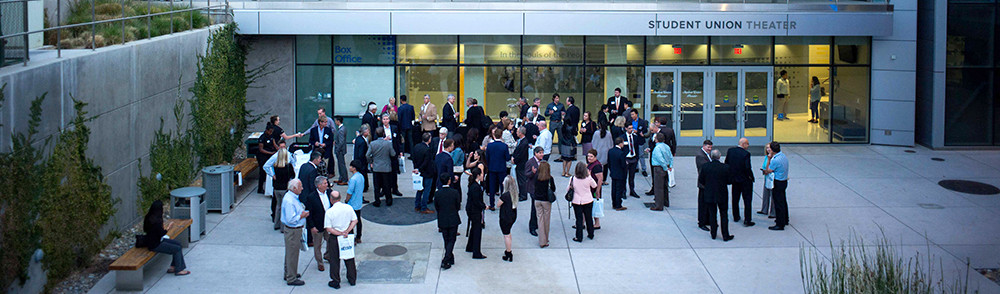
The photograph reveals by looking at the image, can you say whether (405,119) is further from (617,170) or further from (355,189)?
(355,189)

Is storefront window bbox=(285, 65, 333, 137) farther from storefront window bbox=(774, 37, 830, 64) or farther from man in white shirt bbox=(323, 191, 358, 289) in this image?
man in white shirt bbox=(323, 191, 358, 289)

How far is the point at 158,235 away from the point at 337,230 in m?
2.36

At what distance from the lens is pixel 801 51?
21.4 meters

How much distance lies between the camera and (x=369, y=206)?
49.4 ft

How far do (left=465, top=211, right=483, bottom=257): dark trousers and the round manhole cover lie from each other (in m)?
0.96

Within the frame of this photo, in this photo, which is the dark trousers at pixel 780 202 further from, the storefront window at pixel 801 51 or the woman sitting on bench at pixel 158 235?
the storefront window at pixel 801 51

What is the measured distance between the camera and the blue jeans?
572 inches

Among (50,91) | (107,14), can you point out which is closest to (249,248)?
A: (50,91)

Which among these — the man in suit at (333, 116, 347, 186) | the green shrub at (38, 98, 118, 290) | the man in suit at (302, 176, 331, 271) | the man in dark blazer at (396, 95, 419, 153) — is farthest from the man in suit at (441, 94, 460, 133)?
the green shrub at (38, 98, 118, 290)

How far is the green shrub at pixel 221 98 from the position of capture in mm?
16672

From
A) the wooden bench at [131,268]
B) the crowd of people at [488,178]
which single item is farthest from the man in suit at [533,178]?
the wooden bench at [131,268]

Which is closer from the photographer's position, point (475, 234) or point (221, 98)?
point (475, 234)

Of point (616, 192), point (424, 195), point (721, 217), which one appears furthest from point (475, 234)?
point (721, 217)

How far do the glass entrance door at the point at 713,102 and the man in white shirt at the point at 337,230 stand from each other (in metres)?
12.4
